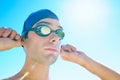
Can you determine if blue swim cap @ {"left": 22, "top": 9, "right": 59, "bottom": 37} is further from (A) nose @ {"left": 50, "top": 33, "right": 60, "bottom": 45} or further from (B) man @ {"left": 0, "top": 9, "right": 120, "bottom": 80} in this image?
(A) nose @ {"left": 50, "top": 33, "right": 60, "bottom": 45}

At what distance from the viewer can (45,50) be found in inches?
188

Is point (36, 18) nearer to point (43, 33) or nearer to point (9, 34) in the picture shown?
point (43, 33)

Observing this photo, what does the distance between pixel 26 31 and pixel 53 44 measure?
67 centimetres

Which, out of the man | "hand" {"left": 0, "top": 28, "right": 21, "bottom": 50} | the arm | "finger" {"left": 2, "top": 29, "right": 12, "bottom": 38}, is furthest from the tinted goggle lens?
"finger" {"left": 2, "top": 29, "right": 12, "bottom": 38}

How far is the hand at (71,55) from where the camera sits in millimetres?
4961

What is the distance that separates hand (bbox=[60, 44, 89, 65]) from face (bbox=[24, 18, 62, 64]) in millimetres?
202

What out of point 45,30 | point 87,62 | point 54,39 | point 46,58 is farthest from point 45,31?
point 87,62

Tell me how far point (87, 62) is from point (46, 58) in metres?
0.80

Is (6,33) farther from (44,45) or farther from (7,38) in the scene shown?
(44,45)

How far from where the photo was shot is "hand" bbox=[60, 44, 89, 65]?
195 inches

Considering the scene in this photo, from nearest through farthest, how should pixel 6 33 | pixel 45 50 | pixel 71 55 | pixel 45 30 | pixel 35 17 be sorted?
pixel 6 33 < pixel 45 50 < pixel 45 30 < pixel 71 55 < pixel 35 17

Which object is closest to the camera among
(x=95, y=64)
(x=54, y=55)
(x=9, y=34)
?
(x=9, y=34)

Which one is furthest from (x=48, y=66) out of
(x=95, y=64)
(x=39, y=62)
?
(x=95, y=64)

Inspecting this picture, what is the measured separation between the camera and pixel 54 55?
4.63 m
